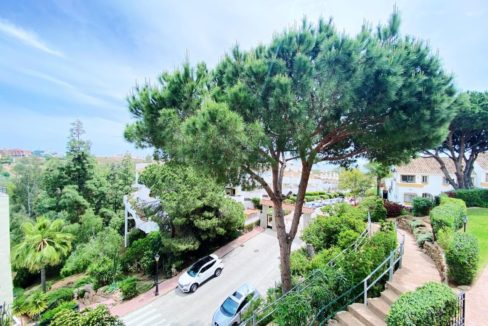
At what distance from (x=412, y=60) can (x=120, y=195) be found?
30.7 meters

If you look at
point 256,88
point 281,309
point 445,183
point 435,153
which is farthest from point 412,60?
point 445,183

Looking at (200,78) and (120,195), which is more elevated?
→ (200,78)

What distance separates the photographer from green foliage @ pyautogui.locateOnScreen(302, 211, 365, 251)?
1202 centimetres

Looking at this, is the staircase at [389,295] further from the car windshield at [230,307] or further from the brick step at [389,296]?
the car windshield at [230,307]

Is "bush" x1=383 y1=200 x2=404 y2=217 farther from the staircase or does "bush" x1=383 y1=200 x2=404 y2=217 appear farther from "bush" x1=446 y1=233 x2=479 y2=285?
"bush" x1=446 y1=233 x2=479 y2=285

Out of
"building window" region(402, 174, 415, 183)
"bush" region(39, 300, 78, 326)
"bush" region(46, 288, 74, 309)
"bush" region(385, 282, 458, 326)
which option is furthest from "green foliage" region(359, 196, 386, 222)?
"building window" region(402, 174, 415, 183)

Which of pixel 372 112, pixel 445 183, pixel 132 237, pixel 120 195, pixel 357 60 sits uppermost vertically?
pixel 357 60

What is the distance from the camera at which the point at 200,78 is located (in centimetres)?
770

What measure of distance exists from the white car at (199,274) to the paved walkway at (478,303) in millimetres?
11520

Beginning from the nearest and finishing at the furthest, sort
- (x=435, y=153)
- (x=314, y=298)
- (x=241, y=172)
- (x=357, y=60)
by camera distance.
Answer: (x=357, y=60), (x=314, y=298), (x=241, y=172), (x=435, y=153)

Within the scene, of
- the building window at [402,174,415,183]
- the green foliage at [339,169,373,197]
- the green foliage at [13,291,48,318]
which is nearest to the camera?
the green foliage at [13,291,48,318]

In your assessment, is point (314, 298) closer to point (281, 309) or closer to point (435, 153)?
point (281, 309)

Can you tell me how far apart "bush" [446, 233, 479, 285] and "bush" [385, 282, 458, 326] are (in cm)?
230

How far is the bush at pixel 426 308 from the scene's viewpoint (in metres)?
3.84
